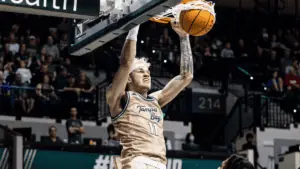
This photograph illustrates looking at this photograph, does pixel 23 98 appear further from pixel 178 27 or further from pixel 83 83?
pixel 178 27

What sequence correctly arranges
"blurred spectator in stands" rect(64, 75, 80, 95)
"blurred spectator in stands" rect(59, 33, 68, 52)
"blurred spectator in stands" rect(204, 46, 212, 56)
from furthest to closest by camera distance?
1. "blurred spectator in stands" rect(204, 46, 212, 56)
2. "blurred spectator in stands" rect(59, 33, 68, 52)
3. "blurred spectator in stands" rect(64, 75, 80, 95)

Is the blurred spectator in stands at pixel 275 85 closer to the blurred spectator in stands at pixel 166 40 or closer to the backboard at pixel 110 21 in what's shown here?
the blurred spectator in stands at pixel 166 40

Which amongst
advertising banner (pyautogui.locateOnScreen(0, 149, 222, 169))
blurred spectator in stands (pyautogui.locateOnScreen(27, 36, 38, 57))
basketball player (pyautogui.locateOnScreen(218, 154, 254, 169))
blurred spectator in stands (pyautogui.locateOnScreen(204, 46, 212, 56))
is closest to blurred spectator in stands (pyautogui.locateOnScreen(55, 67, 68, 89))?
blurred spectator in stands (pyautogui.locateOnScreen(27, 36, 38, 57))

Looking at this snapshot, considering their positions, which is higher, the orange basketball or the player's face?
the orange basketball

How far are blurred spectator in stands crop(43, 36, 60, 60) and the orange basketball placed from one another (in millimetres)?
12983

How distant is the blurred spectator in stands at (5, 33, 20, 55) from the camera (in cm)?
2047

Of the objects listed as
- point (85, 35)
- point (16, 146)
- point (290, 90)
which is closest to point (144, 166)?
point (85, 35)

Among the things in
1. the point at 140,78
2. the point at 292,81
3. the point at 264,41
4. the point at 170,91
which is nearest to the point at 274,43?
the point at 264,41

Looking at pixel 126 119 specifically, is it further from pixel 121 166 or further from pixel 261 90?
pixel 261 90

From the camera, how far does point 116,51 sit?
21391 millimetres

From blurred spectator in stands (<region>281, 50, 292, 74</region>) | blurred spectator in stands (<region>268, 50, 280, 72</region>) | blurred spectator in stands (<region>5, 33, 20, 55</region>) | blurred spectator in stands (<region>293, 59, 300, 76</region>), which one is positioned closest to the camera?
blurred spectator in stands (<region>5, 33, 20, 55</region>)

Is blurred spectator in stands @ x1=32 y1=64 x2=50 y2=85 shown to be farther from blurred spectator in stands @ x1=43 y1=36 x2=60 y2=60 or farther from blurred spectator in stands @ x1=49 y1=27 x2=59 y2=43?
blurred spectator in stands @ x1=49 y1=27 x2=59 y2=43

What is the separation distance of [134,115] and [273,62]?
53.1 feet

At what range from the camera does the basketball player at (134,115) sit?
8.04 meters
